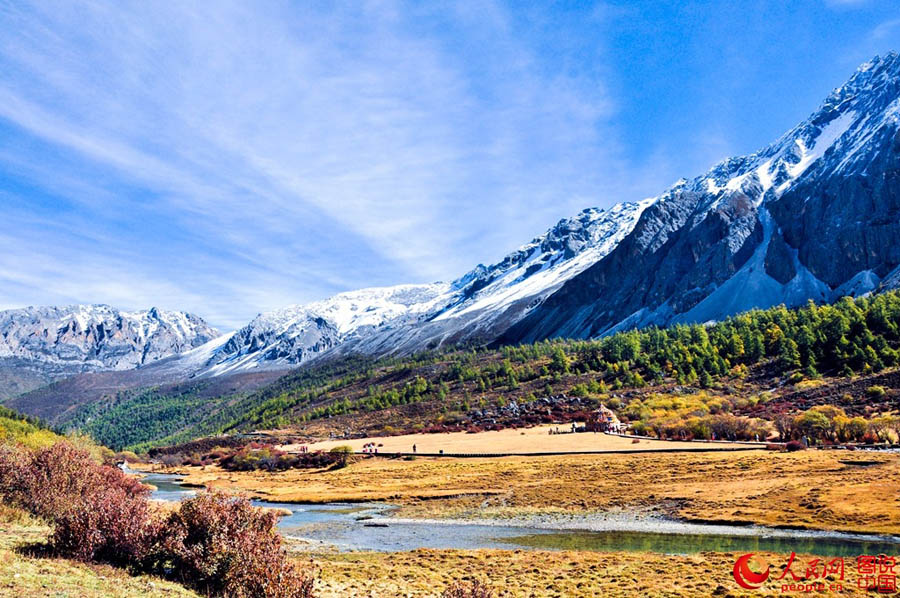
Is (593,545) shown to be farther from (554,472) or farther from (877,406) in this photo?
(877,406)

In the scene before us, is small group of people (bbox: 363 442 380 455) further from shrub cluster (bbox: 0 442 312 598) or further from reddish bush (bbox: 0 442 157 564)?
shrub cluster (bbox: 0 442 312 598)

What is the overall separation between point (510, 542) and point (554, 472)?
27488mm

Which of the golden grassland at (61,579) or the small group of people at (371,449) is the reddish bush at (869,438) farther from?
the golden grassland at (61,579)

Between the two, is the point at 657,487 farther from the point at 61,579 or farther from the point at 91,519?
the point at 61,579

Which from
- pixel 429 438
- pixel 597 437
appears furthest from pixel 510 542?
pixel 429 438

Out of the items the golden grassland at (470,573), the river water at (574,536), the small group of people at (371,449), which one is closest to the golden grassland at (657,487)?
the river water at (574,536)

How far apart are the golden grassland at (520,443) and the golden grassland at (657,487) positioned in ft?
22.2

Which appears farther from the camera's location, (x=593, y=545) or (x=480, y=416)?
(x=480, y=416)

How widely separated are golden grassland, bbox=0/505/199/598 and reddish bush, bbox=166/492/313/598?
991mm

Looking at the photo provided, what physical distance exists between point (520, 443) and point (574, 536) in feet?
172

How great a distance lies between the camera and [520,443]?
8931 centimetres

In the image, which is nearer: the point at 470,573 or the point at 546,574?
the point at 546,574

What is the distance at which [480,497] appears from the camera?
5403 cm

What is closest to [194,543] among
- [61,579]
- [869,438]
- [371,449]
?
[61,579]
